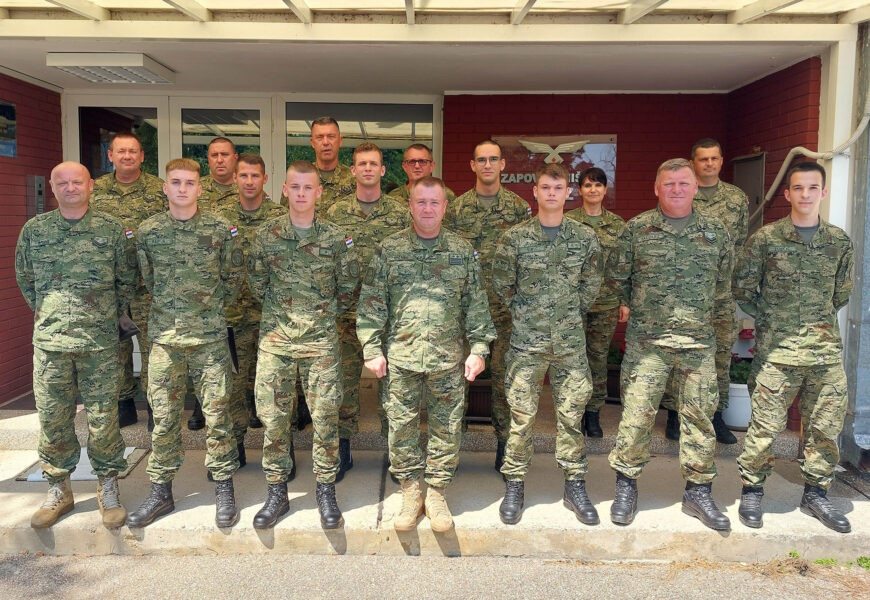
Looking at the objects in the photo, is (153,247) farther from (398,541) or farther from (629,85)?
(629,85)

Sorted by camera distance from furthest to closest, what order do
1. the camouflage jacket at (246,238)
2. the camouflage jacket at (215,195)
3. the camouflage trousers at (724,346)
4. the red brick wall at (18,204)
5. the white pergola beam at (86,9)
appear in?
the red brick wall at (18,204)
the camouflage jacket at (215,195)
the camouflage trousers at (724,346)
the camouflage jacket at (246,238)
the white pergola beam at (86,9)

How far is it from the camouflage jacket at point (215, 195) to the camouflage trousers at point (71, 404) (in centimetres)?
129

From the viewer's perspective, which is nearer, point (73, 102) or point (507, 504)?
point (507, 504)

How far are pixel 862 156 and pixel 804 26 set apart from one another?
92cm

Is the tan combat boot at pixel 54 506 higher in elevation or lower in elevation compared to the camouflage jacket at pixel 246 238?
lower

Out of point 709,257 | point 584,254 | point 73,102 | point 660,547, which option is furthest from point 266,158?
point 660,547

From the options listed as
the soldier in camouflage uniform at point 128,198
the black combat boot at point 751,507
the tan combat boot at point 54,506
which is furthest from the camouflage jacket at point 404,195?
the tan combat boot at point 54,506

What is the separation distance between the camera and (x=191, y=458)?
180 inches

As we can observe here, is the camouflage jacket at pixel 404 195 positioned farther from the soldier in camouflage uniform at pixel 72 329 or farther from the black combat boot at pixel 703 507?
the black combat boot at pixel 703 507

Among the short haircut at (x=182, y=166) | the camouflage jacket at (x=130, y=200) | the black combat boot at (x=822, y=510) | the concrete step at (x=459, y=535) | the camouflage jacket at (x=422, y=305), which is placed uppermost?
the short haircut at (x=182, y=166)

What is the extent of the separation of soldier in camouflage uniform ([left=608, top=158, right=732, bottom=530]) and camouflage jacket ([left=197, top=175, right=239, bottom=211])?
265 centimetres

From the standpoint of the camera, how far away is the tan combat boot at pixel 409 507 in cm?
356

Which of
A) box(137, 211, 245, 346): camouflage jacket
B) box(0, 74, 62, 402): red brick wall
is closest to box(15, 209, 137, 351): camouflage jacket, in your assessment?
box(137, 211, 245, 346): camouflage jacket

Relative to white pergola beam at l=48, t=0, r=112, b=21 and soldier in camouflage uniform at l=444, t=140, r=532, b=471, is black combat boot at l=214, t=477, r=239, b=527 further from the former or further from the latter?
white pergola beam at l=48, t=0, r=112, b=21
